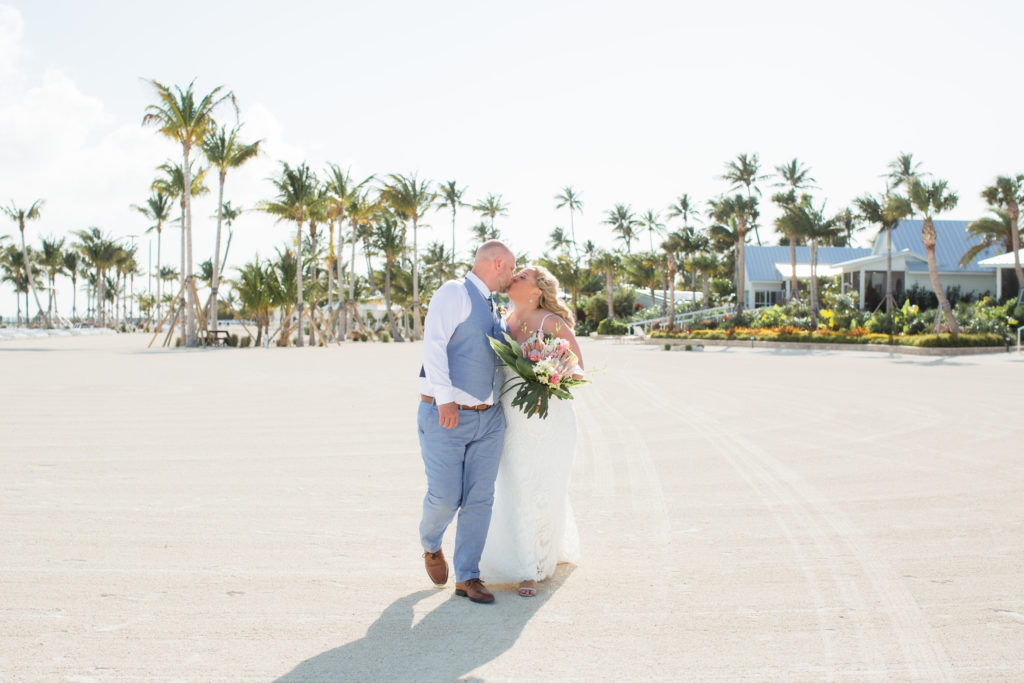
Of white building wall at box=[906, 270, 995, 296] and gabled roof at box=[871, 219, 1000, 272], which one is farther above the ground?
gabled roof at box=[871, 219, 1000, 272]

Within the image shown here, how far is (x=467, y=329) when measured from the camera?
4.30 meters

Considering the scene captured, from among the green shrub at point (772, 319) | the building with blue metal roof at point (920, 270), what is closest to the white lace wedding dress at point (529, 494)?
the green shrub at point (772, 319)

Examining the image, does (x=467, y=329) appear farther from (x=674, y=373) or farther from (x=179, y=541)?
(x=674, y=373)

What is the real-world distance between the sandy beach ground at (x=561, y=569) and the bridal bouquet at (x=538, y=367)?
1.02 meters

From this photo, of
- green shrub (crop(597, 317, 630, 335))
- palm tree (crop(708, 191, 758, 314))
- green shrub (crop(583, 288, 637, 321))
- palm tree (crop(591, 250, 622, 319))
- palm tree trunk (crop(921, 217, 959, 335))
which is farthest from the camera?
green shrub (crop(583, 288, 637, 321))

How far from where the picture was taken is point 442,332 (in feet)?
13.8

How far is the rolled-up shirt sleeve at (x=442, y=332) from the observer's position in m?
4.16

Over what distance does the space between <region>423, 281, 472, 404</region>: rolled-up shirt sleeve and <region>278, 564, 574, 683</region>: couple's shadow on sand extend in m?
1.04

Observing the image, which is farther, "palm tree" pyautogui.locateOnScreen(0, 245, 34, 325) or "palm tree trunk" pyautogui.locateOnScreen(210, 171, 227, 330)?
"palm tree" pyautogui.locateOnScreen(0, 245, 34, 325)

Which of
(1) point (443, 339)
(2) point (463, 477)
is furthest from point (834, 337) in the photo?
(1) point (443, 339)

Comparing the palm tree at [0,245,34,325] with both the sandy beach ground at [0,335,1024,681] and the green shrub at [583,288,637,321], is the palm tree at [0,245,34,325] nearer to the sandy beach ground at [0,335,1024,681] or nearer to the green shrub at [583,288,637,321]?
the green shrub at [583,288,637,321]

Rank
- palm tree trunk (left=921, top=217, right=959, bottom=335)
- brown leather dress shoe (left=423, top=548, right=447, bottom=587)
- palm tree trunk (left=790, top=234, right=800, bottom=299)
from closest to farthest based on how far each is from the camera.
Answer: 1. brown leather dress shoe (left=423, top=548, right=447, bottom=587)
2. palm tree trunk (left=921, top=217, right=959, bottom=335)
3. palm tree trunk (left=790, top=234, right=800, bottom=299)

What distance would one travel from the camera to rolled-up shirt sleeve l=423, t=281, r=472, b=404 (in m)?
4.16

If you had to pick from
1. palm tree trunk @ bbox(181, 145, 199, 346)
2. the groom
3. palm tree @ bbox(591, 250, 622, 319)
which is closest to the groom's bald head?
the groom
